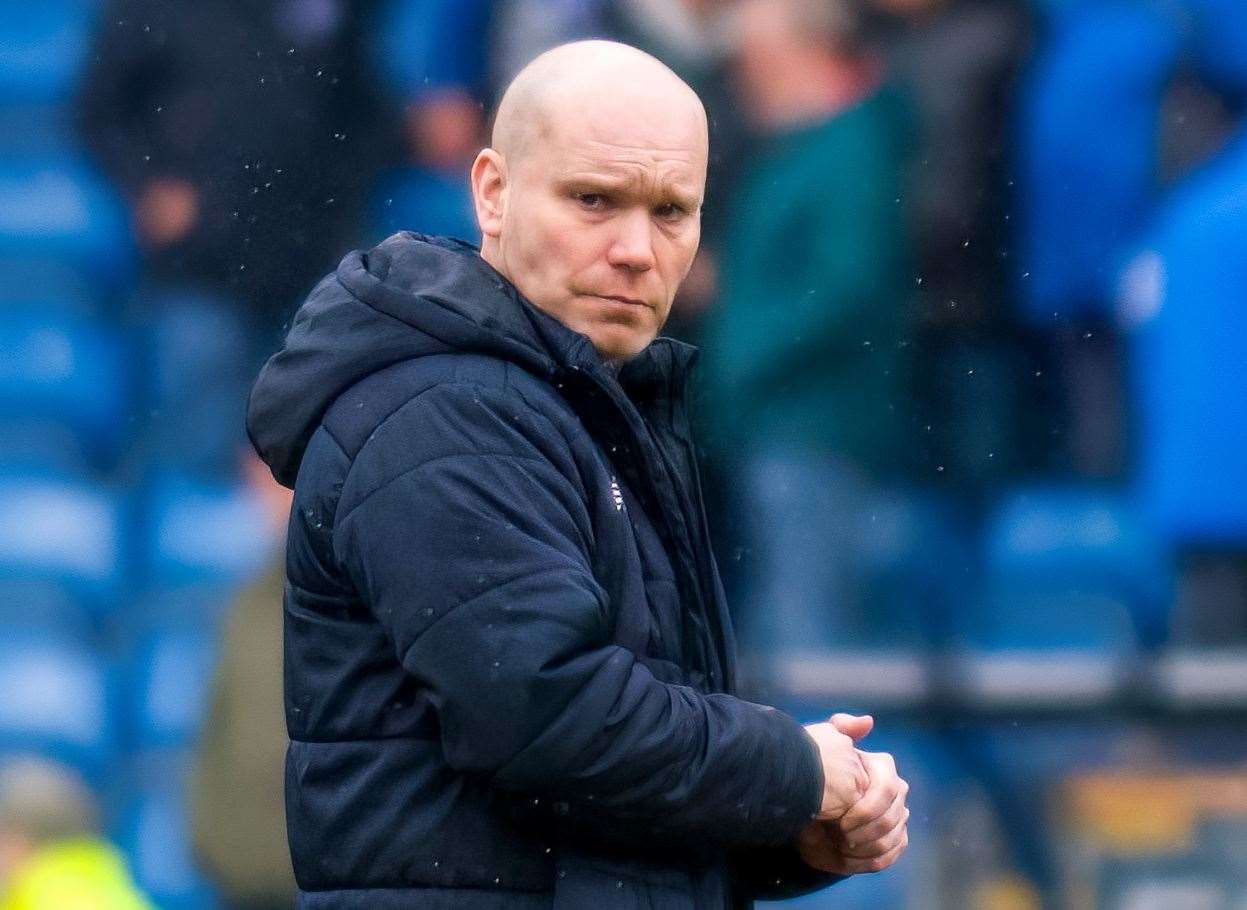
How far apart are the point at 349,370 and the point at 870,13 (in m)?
2.62

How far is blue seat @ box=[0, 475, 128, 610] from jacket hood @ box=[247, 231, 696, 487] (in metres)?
2.48

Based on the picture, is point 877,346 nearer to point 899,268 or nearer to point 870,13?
point 899,268

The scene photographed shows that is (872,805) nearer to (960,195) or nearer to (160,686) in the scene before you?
(960,195)

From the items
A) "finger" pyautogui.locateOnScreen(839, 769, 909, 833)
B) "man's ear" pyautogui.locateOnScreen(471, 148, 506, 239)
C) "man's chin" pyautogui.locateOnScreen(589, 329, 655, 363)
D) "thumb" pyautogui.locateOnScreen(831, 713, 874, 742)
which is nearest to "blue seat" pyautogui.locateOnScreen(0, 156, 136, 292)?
"man's ear" pyautogui.locateOnScreen(471, 148, 506, 239)

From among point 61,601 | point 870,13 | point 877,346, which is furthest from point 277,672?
point 870,13

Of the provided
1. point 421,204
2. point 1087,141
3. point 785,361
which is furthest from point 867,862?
point 1087,141

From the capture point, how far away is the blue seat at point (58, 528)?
4594 mm

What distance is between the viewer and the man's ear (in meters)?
2.28

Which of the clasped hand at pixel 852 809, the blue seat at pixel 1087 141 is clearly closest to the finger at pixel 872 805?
the clasped hand at pixel 852 809

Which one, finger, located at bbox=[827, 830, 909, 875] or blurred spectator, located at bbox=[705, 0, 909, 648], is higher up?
blurred spectator, located at bbox=[705, 0, 909, 648]

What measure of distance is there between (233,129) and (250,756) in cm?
134

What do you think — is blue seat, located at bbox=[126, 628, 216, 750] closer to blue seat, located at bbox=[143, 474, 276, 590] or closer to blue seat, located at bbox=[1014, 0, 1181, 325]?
blue seat, located at bbox=[143, 474, 276, 590]

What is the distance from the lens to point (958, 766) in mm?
4520

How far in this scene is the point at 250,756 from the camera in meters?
4.50
